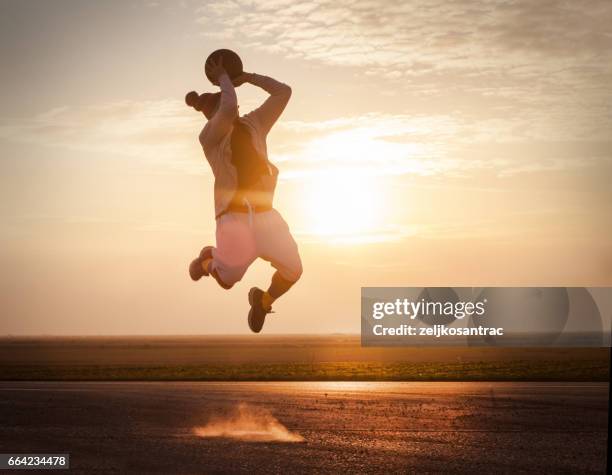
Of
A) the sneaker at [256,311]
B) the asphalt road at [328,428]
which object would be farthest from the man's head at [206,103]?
the asphalt road at [328,428]

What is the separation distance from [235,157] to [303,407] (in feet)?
89.1

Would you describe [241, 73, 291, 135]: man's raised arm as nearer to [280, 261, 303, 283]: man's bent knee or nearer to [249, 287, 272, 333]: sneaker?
[280, 261, 303, 283]: man's bent knee

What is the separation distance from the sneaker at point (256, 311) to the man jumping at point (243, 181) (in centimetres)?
39

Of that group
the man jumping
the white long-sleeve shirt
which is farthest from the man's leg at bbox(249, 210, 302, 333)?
the white long-sleeve shirt

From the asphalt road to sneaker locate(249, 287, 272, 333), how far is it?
1399 centimetres

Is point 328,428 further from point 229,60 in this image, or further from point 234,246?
point 229,60

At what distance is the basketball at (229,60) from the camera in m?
4.96

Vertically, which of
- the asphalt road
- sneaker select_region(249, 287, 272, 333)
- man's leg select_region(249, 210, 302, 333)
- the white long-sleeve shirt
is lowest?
the asphalt road

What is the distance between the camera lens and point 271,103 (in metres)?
5.38

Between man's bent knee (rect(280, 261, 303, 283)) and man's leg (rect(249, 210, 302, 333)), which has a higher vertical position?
man's leg (rect(249, 210, 302, 333))

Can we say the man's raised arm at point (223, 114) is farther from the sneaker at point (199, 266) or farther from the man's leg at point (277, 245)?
the sneaker at point (199, 266)

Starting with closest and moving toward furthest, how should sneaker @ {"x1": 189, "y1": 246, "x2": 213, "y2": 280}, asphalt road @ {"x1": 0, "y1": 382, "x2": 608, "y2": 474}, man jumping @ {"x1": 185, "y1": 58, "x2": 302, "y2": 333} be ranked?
man jumping @ {"x1": 185, "y1": 58, "x2": 302, "y2": 333} → sneaker @ {"x1": 189, "y1": 246, "x2": 213, "y2": 280} → asphalt road @ {"x1": 0, "y1": 382, "x2": 608, "y2": 474}

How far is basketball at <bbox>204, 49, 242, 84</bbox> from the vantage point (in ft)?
16.3

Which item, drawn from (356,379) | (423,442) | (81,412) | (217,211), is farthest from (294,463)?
(356,379)
